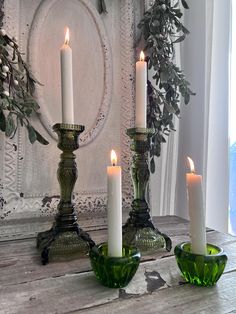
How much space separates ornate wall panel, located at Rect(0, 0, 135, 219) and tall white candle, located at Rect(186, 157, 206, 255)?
407 millimetres

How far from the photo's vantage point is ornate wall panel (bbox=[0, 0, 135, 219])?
0.73 meters

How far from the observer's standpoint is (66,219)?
21.5 inches

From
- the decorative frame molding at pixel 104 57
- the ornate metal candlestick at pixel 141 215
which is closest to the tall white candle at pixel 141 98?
the ornate metal candlestick at pixel 141 215

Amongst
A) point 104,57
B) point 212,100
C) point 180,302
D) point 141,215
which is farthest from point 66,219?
point 212,100

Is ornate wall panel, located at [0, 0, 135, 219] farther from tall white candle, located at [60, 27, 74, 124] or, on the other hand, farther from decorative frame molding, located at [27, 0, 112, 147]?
tall white candle, located at [60, 27, 74, 124]

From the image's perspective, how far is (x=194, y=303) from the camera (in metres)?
0.39

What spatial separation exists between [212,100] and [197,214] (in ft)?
2.18

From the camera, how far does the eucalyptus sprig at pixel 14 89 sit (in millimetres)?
612

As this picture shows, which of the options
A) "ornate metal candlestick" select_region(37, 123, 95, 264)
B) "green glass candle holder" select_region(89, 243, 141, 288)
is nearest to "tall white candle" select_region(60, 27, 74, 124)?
"ornate metal candlestick" select_region(37, 123, 95, 264)

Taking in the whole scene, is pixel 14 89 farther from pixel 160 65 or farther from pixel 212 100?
pixel 212 100

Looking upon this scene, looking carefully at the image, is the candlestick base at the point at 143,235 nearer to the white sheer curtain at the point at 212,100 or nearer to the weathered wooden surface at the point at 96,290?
the weathered wooden surface at the point at 96,290

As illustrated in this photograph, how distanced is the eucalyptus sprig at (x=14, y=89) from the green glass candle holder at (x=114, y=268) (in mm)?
311

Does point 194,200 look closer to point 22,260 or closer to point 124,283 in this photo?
point 124,283

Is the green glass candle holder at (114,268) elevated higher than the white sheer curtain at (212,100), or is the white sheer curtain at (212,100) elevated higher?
the white sheer curtain at (212,100)
